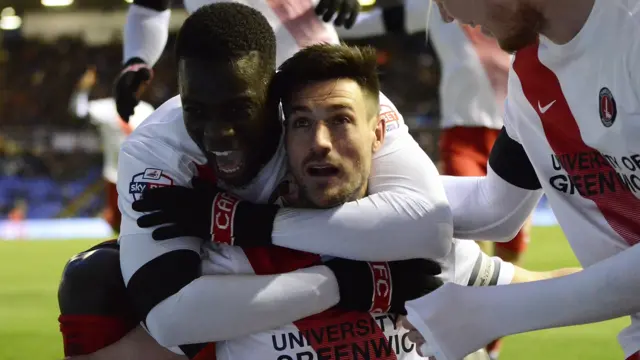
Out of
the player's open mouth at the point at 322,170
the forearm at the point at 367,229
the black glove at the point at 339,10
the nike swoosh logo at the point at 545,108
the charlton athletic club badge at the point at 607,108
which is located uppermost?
the charlton athletic club badge at the point at 607,108

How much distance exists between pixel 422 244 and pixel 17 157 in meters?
15.2

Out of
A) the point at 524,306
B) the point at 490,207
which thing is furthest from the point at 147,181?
the point at 524,306

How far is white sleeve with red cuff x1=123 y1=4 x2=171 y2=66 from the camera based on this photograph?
3328 millimetres

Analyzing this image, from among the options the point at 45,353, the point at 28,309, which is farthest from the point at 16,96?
the point at 45,353

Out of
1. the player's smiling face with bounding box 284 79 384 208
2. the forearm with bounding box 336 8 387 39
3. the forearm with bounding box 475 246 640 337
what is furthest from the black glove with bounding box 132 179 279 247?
the forearm with bounding box 336 8 387 39

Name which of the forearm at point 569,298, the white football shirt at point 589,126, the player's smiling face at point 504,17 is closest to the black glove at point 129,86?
the white football shirt at point 589,126

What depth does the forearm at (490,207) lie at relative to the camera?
2.13 meters

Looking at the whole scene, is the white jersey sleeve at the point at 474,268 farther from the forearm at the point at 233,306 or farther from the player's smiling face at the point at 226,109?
the player's smiling face at the point at 226,109

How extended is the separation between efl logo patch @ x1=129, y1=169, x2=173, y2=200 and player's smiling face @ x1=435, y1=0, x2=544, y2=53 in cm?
75

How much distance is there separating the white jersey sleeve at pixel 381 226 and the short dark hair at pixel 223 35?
1.18 feet

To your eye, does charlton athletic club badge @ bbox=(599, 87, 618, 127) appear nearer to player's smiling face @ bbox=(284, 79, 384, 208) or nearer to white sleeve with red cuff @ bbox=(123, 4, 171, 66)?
player's smiling face @ bbox=(284, 79, 384, 208)

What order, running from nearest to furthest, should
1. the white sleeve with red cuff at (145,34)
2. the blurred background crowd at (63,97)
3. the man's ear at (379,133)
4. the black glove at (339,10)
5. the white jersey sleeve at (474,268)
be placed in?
1. the man's ear at (379,133)
2. the white jersey sleeve at (474,268)
3. the black glove at (339,10)
4. the white sleeve with red cuff at (145,34)
5. the blurred background crowd at (63,97)

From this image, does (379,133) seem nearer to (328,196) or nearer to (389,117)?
(389,117)

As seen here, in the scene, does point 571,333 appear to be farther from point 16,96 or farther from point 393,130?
point 16,96
